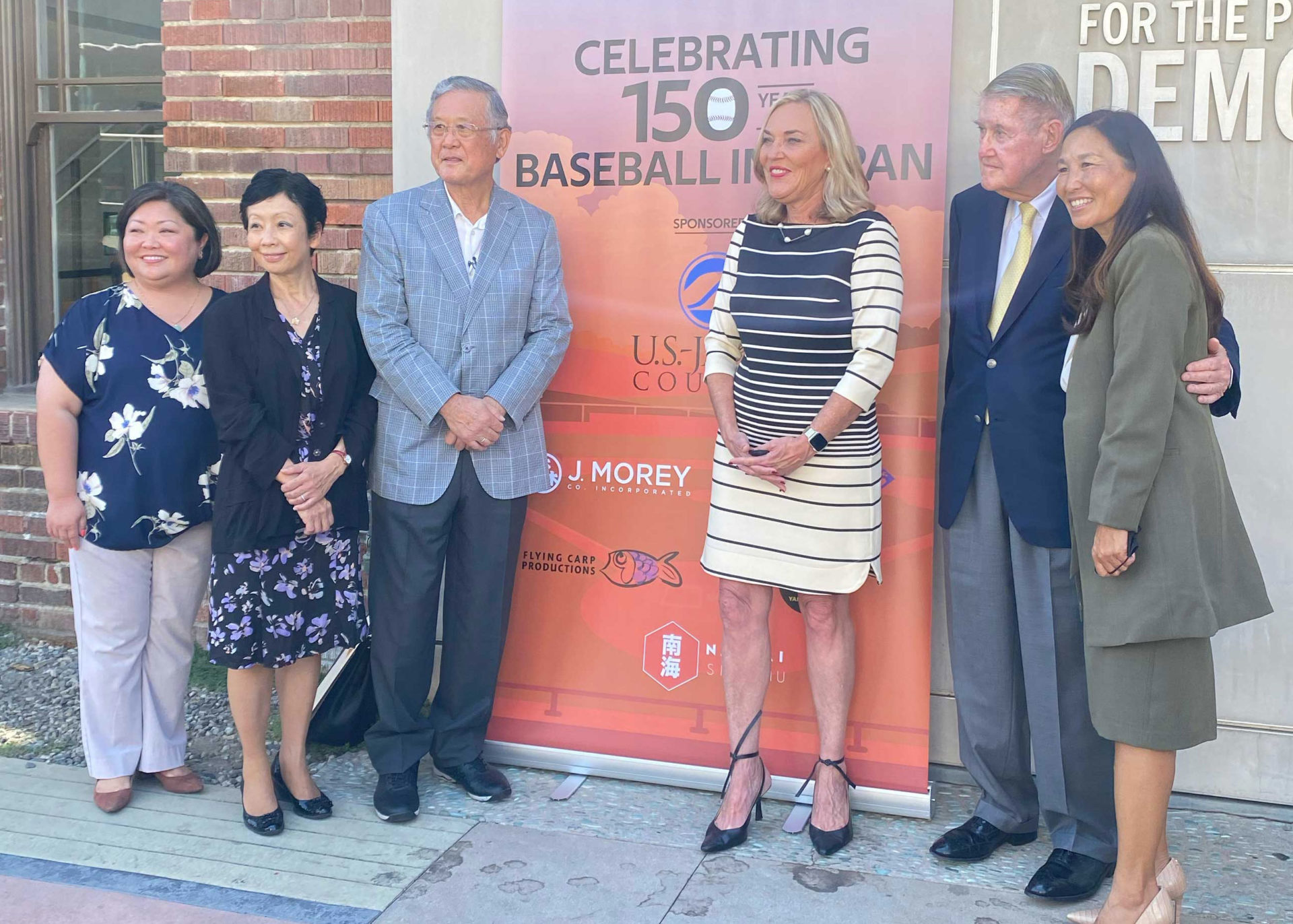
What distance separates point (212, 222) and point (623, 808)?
2.14 metres

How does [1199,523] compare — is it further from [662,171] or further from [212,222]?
[212,222]

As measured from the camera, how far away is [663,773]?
366cm

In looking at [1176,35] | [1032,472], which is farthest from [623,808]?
[1176,35]

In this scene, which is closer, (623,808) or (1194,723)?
(1194,723)

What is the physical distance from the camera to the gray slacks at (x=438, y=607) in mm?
A: 3432

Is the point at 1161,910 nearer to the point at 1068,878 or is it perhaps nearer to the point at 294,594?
the point at 1068,878

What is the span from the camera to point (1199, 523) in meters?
2.54

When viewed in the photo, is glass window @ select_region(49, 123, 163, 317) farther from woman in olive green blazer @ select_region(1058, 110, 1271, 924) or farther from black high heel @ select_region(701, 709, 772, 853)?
woman in olive green blazer @ select_region(1058, 110, 1271, 924)

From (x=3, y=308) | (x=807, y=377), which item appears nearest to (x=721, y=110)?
(x=807, y=377)

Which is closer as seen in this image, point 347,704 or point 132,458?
point 132,458

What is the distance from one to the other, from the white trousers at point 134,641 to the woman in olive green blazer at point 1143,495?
2.48m

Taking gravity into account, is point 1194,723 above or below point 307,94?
below

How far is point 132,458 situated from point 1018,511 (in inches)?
96.1

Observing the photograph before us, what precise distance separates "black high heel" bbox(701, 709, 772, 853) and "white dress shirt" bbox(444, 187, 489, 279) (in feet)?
5.16
